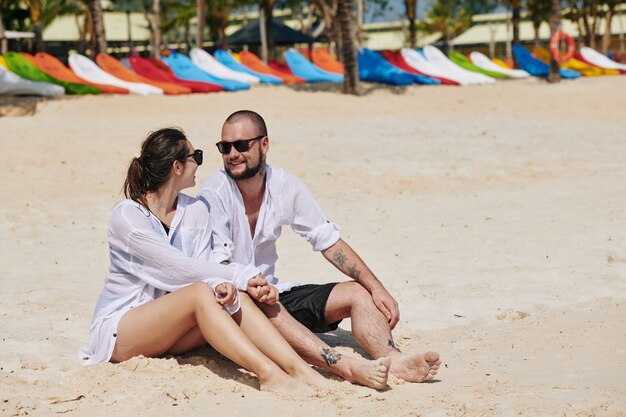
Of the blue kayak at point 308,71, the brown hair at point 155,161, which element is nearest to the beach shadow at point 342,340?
the brown hair at point 155,161

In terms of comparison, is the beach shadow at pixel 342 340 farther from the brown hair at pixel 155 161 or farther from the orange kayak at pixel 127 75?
the orange kayak at pixel 127 75

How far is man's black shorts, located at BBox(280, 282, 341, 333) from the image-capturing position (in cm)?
470

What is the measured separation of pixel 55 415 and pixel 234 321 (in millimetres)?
851

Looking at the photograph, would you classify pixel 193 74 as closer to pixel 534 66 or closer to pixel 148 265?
pixel 534 66

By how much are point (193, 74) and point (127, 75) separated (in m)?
2.21

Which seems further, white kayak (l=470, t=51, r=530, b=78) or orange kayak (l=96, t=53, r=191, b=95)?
white kayak (l=470, t=51, r=530, b=78)

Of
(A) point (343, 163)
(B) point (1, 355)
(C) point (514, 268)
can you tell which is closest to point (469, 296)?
(C) point (514, 268)

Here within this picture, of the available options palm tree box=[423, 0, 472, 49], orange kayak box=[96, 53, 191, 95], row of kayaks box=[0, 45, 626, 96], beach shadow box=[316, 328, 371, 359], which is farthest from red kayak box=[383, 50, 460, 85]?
palm tree box=[423, 0, 472, 49]

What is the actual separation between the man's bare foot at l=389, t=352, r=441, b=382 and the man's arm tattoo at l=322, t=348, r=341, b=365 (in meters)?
0.26

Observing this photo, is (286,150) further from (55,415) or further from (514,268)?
(55,415)

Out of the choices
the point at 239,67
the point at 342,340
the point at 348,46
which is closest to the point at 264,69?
the point at 239,67

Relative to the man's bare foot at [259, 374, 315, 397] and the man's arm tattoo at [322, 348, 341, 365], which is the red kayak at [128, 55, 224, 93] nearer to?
the man's arm tattoo at [322, 348, 341, 365]

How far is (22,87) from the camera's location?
1717 cm

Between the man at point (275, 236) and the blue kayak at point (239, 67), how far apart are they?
18.5 metres
